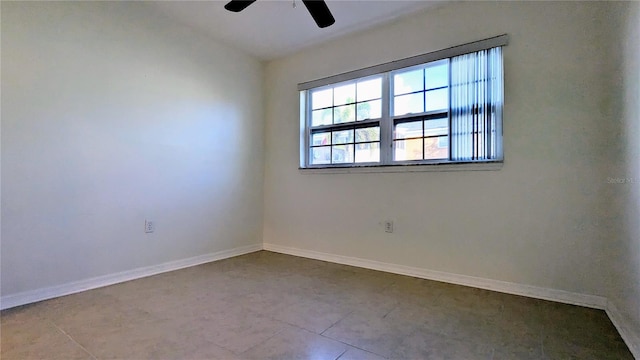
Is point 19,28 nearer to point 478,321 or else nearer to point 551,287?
point 478,321

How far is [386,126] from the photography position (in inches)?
133

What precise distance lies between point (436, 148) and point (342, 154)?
1117 mm

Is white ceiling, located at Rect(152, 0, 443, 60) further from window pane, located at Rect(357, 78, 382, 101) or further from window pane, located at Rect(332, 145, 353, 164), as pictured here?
window pane, located at Rect(332, 145, 353, 164)

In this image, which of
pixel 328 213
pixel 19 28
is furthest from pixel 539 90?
pixel 19 28

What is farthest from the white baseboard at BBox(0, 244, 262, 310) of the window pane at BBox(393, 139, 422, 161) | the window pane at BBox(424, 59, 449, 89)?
the window pane at BBox(424, 59, 449, 89)

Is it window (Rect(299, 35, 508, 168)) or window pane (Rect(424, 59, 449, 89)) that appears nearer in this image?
window (Rect(299, 35, 508, 168))

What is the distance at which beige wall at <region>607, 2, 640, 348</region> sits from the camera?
5.66ft

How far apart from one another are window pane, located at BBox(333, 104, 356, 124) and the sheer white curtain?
1.15 metres

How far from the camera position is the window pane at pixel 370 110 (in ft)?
11.3

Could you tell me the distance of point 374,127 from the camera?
3.49 m

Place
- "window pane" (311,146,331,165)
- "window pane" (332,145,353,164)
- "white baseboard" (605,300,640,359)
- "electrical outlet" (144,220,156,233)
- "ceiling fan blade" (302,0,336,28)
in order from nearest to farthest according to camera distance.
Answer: "white baseboard" (605,300,640,359)
"ceiling fan blade" (302,0,336,28)
"electrical outlet" (144,220,156,233)
"window pane" (332,145,353,164)
"window pane" (311,146,331,165)

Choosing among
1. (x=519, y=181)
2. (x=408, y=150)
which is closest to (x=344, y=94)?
(x=408, y=150)

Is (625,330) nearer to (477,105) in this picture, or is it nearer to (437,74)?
(477,105)

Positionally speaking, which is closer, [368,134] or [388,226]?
[388,226]
